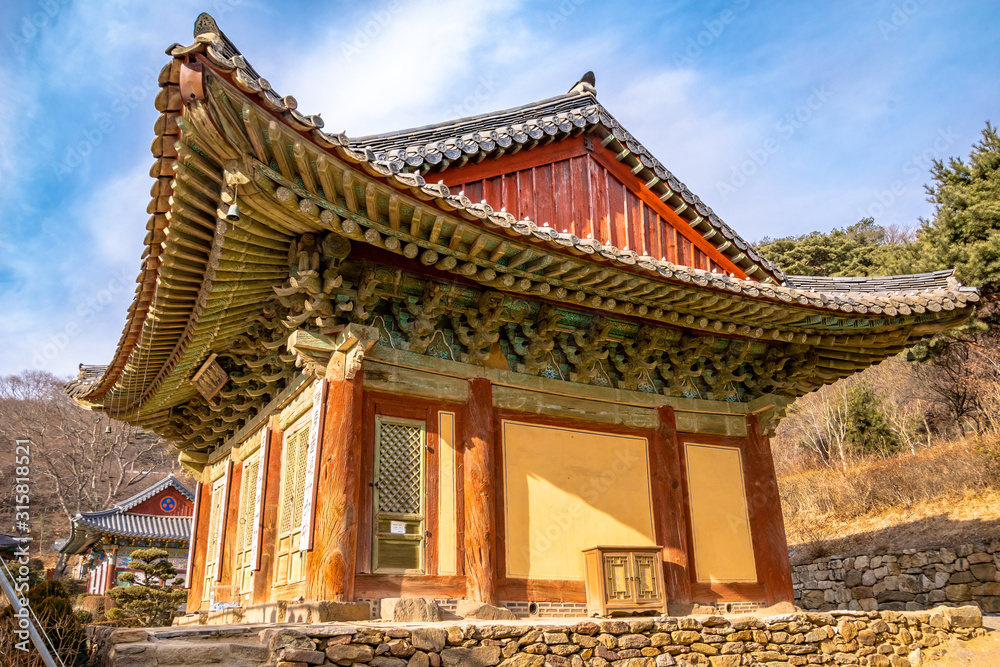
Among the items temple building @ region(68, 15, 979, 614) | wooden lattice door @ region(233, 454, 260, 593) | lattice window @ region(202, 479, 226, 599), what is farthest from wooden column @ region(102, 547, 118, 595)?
wooden lattice door @ region(233, 454, 260, 593)

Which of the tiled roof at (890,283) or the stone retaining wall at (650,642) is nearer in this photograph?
the stone retaining wall at (650,642)

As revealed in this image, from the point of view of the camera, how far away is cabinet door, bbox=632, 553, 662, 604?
807cm

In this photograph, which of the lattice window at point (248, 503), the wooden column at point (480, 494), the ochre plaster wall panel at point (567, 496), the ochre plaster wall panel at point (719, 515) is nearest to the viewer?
the wooden column at point (480, 494)

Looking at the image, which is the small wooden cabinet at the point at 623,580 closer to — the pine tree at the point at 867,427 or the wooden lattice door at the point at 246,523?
the wooden lattice door at the point at 246,523

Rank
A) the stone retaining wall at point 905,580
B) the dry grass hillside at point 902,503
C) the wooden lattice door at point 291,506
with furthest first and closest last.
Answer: the dry grass hillside at point 902,503 < the stone retaining wall at point 905,580 < the wooden lattice door at point 291,506

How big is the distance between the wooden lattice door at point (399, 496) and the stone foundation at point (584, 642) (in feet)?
3.84

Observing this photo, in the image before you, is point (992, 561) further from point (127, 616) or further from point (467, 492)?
point (127, 616)

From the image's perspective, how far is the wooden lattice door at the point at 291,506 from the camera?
8.06 metres

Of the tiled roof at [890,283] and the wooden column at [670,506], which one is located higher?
the tiled roof at [890,283]

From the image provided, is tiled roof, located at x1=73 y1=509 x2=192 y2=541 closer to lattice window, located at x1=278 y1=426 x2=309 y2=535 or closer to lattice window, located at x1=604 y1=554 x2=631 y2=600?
lattice window, located at x1=278 y1=426 x2=309 y2=535

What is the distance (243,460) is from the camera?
10.9 m

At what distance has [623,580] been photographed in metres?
8.04

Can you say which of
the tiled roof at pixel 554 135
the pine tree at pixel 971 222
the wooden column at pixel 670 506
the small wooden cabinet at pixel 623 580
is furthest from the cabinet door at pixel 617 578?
the pine tree at pixel 971 222

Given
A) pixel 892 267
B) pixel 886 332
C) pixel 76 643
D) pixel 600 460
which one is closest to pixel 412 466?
pixel 600 460
